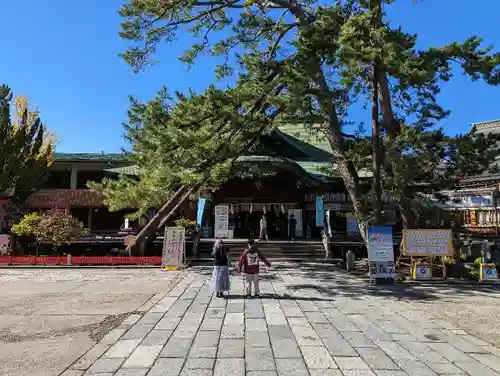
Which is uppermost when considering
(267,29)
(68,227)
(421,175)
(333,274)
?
(267,29)

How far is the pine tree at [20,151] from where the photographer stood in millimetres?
25703

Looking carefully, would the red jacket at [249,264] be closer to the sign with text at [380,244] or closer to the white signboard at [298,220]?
the sign with text at [380,244]

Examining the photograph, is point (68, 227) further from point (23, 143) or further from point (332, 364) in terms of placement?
point (332, 364)

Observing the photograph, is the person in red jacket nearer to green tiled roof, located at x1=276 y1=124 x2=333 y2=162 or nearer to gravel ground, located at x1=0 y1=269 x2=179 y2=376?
gravel ground, located at x1=0 y1=269 x2=179 y2=376

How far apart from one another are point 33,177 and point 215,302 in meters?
22.4

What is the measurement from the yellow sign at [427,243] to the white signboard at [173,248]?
880cm

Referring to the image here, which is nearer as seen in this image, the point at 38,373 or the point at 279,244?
the point at 38,373

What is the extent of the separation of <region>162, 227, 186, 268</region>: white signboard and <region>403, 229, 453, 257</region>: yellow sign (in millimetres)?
8797

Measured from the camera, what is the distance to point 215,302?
993 centimetres

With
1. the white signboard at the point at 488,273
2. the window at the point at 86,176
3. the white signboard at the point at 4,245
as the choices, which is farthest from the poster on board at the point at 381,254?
the window at the point at 86,176

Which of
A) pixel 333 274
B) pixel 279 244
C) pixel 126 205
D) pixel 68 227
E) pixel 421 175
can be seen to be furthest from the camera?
pixel 279 244

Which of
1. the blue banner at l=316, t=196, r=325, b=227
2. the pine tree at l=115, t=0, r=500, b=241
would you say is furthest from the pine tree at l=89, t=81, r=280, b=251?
the blue banner at l=316, t=196, r=325, b=227

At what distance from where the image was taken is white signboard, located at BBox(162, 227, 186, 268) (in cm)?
1759

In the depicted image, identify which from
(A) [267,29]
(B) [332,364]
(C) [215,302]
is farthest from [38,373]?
(A) [267,29]
